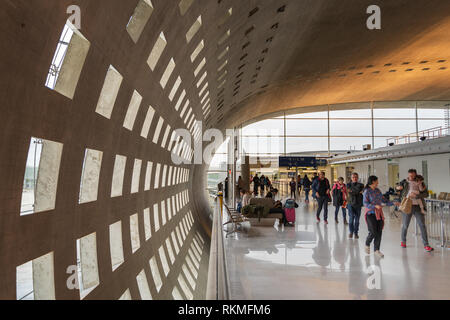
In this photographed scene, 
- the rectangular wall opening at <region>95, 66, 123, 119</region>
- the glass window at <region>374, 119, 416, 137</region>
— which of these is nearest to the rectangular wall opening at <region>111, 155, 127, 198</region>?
the rectangular wall opening at <region>95, 66, 123, 119</region>

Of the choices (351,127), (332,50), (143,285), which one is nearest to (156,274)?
(143,285)

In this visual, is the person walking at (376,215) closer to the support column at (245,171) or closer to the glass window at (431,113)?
the support column at (245,171)

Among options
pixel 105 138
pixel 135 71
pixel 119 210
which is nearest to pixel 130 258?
pixel 119 210

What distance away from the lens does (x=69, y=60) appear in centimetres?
548

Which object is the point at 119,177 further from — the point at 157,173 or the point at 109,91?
the point at 157,173

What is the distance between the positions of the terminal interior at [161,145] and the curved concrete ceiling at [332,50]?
13cm

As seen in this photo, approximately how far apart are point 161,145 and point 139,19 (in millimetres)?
7262

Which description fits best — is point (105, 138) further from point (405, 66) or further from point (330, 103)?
point (330, 103)

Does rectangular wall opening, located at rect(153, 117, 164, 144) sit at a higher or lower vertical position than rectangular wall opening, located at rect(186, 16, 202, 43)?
lower

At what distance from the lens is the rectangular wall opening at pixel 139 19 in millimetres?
6387

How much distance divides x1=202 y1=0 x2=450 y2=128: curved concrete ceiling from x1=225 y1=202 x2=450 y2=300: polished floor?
21.2 feet

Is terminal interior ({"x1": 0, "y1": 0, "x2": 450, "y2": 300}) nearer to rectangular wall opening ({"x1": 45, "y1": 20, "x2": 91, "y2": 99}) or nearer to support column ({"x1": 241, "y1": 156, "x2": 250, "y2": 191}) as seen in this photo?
rectangular wall opening ({"x1": 45, "y1": 20, "x2": 91, "y2": 99})

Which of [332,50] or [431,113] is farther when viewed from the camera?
[431,113]

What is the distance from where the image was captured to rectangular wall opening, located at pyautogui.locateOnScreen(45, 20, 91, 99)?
532 centimetres
